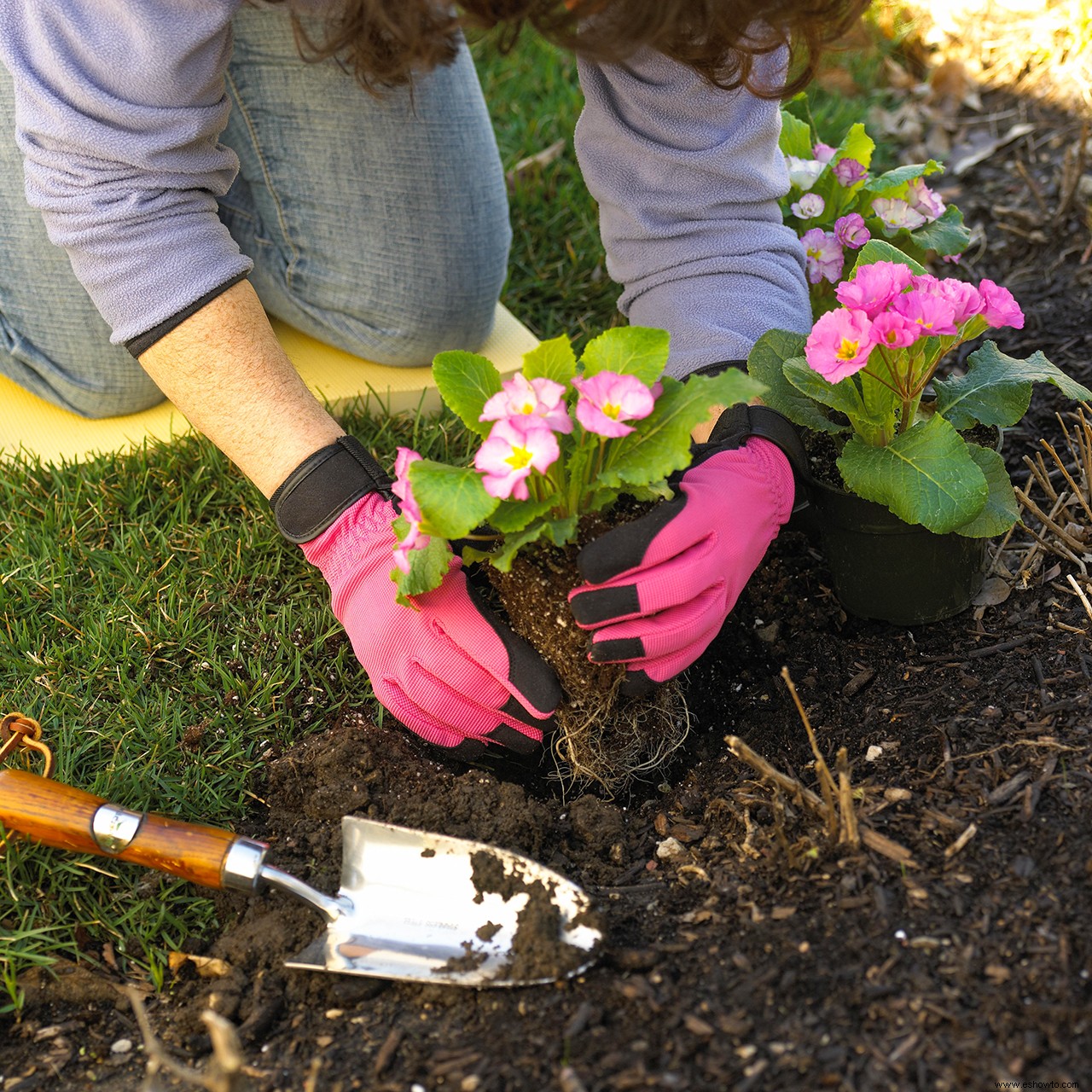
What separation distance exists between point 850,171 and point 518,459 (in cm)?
121

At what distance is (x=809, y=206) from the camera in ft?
7.47

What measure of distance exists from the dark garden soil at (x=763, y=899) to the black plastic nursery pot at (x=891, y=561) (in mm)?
60

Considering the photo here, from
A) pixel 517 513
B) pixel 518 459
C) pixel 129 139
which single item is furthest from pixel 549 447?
pixel 129 139

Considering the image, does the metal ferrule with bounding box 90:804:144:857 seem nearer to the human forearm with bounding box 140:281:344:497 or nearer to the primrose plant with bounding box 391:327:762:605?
the primrose plant with bounding box 391:327:762:605

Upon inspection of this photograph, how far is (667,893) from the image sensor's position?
4.99ft

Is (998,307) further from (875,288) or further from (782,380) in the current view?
(782,380)

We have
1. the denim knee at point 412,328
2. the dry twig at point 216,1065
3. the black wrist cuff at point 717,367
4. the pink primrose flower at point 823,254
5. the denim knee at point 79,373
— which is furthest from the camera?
the denim knee at point 412,328

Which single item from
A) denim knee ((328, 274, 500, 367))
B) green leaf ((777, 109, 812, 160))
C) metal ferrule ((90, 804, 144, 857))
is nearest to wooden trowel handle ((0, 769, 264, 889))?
metal ferrule ((90, 804, 144, 857))

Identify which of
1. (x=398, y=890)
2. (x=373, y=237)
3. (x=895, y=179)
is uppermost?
(x=895, y=179)

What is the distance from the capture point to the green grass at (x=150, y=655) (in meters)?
1.59

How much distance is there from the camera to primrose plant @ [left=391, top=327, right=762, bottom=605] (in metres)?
1.41

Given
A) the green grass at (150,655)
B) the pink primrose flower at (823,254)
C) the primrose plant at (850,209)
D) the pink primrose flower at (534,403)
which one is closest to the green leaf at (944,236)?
the primrose plant at (850,209)

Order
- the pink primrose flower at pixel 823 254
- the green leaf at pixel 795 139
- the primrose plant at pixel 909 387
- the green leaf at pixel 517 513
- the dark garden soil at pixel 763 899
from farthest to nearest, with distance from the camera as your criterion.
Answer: the green leaf at pixel 795 139 → the pink primrose flower at pixel 823 254 → the primrose plant at pixel 909 387 → the green leaf at pixel 517 513 → the dark garden soil at pixel 763 899

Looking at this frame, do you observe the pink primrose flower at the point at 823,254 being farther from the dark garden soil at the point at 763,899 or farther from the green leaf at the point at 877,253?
the dark garden soil at the point at 763,899
